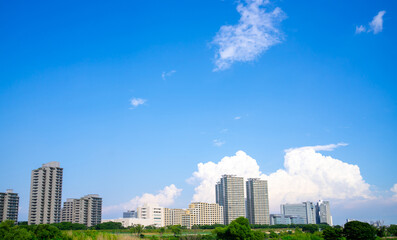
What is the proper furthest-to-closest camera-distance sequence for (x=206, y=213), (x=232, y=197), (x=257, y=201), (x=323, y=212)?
(x=323, y=212), (x=257, y=201), (x=232, y=197), (x=206, y=213)

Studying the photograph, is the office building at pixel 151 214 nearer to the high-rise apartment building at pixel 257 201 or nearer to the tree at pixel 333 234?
the high-rise apartment building at pixel 257 201

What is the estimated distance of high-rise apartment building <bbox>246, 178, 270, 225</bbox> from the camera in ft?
353

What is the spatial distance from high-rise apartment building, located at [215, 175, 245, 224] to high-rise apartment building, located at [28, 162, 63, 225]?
48569 mm

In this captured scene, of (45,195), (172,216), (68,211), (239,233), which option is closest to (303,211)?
(172,216)

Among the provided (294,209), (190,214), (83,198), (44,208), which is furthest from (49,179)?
(294,209)

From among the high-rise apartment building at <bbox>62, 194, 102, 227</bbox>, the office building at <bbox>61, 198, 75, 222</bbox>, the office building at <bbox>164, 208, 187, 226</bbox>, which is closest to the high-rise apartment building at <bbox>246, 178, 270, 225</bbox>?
the office building at <bbox>164, 208, 187, 226</bbox>

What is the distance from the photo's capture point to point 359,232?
143 ft

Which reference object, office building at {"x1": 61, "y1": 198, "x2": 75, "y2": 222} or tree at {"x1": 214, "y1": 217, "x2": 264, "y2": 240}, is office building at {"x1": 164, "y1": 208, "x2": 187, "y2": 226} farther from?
tree at {"x1": 214, "y1": 217, "x2": 264, "y2": 240}

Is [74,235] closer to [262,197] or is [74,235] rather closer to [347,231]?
[347,231]

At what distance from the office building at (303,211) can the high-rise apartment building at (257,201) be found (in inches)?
1966

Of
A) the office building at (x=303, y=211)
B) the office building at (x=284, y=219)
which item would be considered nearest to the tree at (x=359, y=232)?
the office building at (x=284, y=219)

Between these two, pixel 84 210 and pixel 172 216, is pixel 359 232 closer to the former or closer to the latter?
pixel 172 216

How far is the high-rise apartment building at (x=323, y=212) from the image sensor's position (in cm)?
15075

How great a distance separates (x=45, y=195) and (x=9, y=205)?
7887 mm
